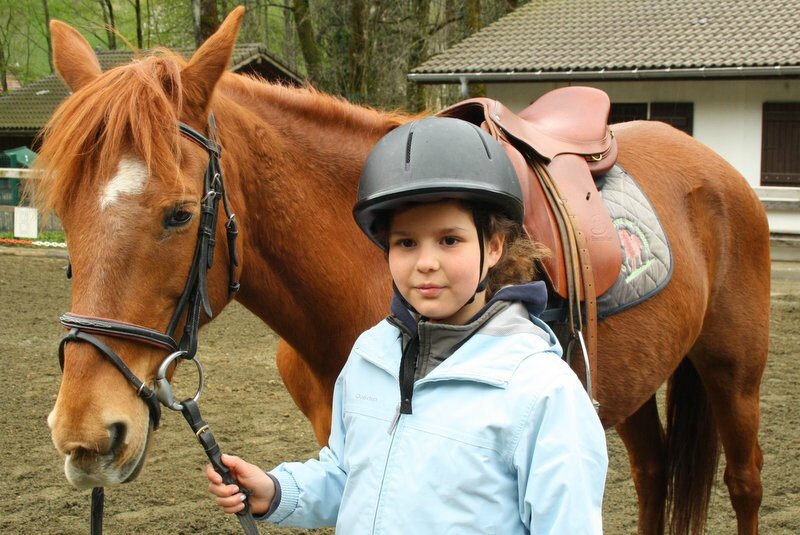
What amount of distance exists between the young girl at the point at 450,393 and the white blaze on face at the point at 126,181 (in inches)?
19.0

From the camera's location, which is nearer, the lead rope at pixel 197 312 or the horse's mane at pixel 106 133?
the lead rope at pixel 197 312

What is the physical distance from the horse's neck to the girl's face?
0.70 m

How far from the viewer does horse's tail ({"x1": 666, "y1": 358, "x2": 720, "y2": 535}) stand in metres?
3.33

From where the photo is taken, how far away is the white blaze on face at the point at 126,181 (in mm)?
1643

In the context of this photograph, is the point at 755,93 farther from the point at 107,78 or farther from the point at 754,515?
the point at 107,78

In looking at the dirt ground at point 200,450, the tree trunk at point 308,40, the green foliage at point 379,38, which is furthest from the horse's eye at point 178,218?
the tree trunk at point 308,40

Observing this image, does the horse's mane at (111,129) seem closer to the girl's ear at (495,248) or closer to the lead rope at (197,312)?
the lead rope at (197,312)

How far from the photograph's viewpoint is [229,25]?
74.5 inches

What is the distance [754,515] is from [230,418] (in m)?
3.04

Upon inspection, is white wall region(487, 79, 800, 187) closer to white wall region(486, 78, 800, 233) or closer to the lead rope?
white wall region(486, 78, 800, 233)

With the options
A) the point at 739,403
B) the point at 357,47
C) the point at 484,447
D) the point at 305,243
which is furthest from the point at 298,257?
the point at 357,47

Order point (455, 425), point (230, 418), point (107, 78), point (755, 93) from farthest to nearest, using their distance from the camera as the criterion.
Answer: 1. point (755, 93)
2. point (230, 418)
3. point (107, 78)
4. point (455, 425)

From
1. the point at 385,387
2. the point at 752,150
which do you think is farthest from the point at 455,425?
the point at 752,150

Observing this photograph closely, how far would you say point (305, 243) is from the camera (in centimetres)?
216
